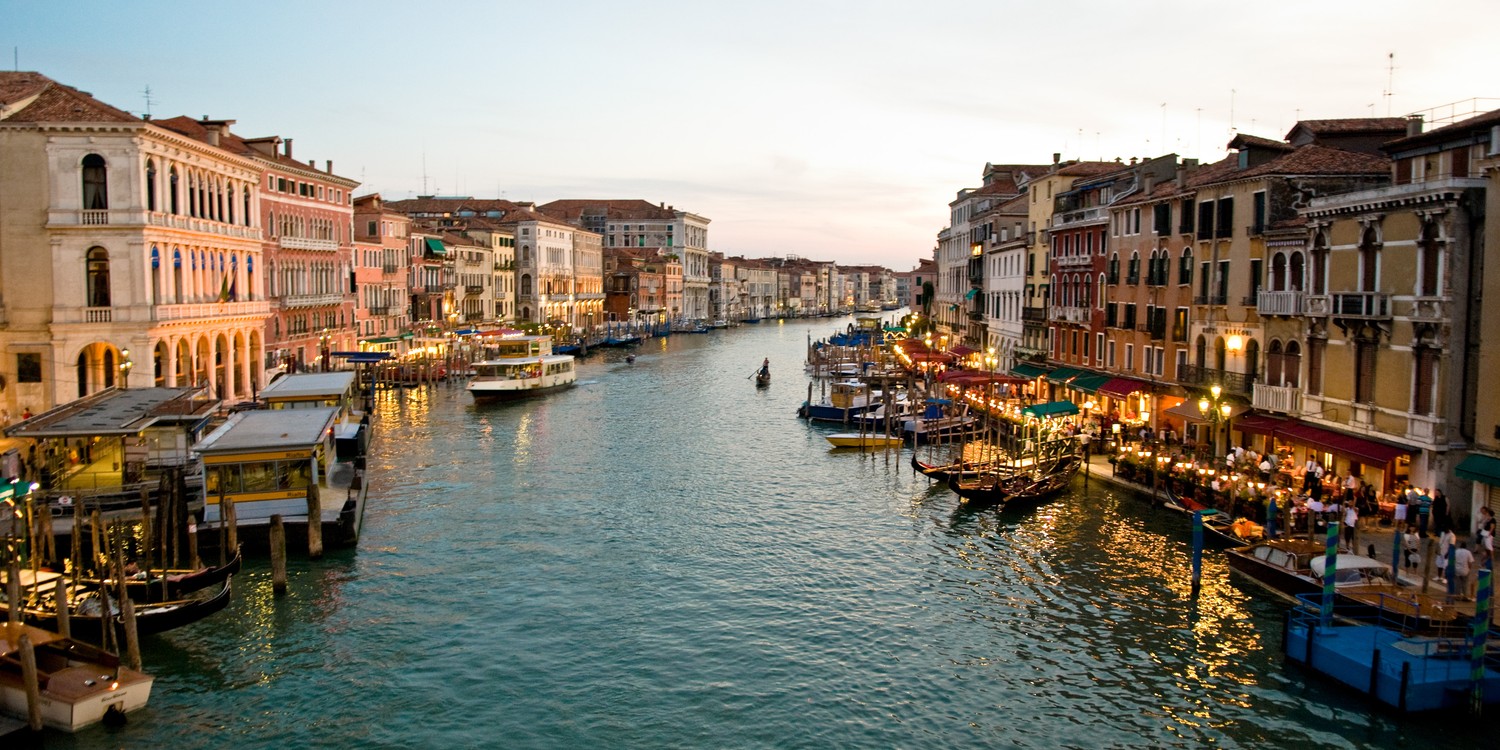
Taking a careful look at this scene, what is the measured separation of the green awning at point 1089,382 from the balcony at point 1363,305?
10.7 metres

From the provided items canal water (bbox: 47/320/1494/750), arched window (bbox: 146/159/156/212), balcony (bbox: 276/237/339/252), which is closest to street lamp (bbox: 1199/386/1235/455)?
canal water (bbox: 47/320/1494/750)

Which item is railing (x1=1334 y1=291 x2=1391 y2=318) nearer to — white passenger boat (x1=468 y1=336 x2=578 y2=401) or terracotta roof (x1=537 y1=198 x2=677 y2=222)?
white passenger boat (x1=468 y1=336 x2=578 y2=401)

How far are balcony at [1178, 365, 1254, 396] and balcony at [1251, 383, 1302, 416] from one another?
0.85 metres

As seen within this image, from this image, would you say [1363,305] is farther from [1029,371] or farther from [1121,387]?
[1029,371]

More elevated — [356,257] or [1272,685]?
[356,257]

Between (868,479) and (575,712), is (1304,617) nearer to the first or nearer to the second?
(575,712)

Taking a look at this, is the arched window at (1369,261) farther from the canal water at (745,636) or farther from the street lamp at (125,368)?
the street lamp at (125,368)

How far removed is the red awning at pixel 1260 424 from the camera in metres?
20.6

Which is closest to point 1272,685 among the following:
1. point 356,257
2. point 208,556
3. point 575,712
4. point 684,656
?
point 684,656

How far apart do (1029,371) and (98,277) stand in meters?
26.6

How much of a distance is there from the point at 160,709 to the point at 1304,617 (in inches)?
536

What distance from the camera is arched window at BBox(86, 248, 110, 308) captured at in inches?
992

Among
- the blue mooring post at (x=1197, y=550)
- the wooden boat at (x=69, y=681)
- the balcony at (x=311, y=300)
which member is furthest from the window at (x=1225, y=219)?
the balcony at (x=311, y=300)

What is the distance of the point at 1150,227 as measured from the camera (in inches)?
1093
